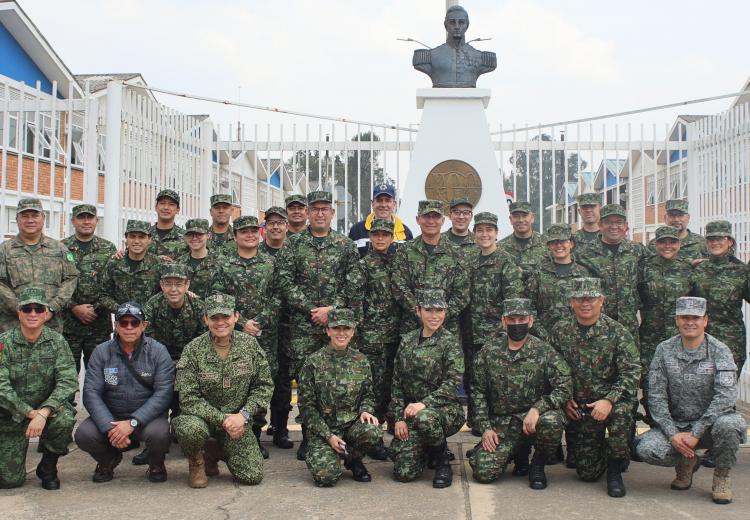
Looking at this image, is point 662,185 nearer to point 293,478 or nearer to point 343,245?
point 343,245

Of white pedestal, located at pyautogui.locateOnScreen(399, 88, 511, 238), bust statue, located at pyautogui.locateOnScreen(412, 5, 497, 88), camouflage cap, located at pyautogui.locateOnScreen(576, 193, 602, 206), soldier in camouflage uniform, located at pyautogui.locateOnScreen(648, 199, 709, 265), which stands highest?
bust statue, located at pyautogui.locateOnScreen(412, 5, 497, 88)

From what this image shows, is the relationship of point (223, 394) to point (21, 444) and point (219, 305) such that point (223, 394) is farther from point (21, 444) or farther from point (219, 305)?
point (21, 444)

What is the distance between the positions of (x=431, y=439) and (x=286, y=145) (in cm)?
499

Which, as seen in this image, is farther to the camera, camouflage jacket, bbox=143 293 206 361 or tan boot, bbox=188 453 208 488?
camouflage jacket, bbox=143 293 206 361

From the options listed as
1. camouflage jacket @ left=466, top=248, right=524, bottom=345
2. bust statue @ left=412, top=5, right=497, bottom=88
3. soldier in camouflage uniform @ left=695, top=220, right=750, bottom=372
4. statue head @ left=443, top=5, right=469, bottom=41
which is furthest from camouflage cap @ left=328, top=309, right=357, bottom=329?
statue head @ left=443, top=5, right=469, bottom=41

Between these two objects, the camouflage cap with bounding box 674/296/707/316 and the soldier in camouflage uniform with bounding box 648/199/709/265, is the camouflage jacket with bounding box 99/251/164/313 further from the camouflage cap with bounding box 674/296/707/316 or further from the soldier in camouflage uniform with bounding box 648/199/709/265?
the soldier in camouflage uniform with bounding box 648/199/709/265

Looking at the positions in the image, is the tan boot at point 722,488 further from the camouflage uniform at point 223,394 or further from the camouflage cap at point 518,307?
the camouflage uniform at point 223,394

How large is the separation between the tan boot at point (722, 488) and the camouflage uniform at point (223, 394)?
8.43ft

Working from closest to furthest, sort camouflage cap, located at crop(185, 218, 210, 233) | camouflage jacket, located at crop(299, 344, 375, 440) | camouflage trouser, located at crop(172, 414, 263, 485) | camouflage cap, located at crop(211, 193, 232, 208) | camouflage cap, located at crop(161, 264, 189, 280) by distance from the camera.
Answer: camouflage trouser, located at crop(172, 414, 263, 485) → camouflage jacket, located at crop(299, 344, 375, 440) → camouflage cap, located at crop(161, 264, 189, 280) → camouflage cap, located at crop(185, 218, 210, 233) → camouflage cap, located at crop(211, 193, 232, 208)

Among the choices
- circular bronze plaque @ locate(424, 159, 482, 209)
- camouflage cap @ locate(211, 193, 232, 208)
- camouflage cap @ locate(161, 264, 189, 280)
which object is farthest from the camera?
Result: circular bronze plaque @ locate(424, 159, 482, 209)

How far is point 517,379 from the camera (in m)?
4.38

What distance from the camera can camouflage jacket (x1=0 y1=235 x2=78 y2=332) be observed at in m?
5.16

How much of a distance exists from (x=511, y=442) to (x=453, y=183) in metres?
3.66

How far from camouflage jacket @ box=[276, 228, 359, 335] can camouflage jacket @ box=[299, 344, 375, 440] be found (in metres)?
0.67
